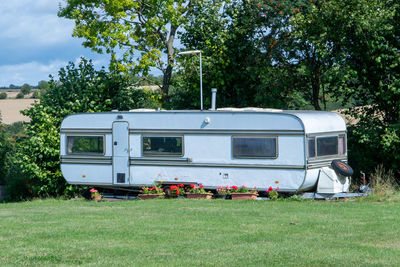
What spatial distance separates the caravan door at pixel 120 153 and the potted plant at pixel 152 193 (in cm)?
75

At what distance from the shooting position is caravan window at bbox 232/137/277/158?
1541cm

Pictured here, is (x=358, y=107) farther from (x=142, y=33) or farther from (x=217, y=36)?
(x=142, y=33)

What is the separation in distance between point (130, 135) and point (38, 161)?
6165 mm

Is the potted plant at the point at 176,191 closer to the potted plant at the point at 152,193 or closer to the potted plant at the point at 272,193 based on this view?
the potted plant at the point at 152,193

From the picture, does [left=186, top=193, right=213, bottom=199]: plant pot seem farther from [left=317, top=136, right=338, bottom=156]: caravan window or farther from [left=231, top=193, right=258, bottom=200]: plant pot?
[left=317, top=136, right=338, bottom=156]: caravan window

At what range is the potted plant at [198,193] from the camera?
16047 mm

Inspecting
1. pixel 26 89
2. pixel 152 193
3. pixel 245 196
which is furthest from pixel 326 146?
pixel 26 89

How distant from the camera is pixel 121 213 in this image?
12766mm

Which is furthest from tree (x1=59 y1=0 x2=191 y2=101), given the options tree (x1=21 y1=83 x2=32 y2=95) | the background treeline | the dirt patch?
tree (x1=21 y1=83 x2=32 y2=95)

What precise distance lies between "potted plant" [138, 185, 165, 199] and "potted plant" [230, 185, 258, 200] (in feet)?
7.24

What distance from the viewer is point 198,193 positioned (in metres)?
16.1

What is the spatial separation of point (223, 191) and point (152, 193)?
2226mm

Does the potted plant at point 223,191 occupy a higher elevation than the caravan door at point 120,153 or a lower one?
lower

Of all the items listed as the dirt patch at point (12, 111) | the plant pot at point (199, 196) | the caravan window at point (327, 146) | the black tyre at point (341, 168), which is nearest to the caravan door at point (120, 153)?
the plant pot at point (199, 196)
